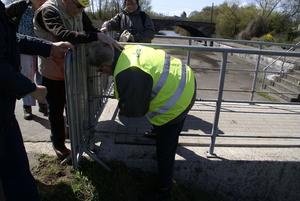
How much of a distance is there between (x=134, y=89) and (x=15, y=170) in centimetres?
112

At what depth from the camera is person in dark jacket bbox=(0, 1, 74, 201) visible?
148 cm

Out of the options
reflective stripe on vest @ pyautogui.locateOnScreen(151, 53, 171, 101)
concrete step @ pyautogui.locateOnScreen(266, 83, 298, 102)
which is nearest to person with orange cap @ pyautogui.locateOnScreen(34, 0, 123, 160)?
reflective stripe on vest @ pyautogui.locateOnScreen(151, 53, 171, 101)

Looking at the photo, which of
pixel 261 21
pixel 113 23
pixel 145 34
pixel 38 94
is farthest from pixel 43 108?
pixel 261 21

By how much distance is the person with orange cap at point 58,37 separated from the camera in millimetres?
2023

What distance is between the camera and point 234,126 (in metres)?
3.58

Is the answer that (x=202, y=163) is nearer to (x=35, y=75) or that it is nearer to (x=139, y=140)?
(x=139, y=140)

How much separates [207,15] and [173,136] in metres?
67.0

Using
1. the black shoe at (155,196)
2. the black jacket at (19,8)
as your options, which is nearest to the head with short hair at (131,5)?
the black jacket at (19,8)

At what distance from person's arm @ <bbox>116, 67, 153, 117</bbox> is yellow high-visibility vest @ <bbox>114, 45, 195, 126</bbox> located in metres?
0.04

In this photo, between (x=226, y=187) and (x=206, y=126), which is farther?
(x=206, y=126)

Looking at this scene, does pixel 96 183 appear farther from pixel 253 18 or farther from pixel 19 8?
pixel 253 18

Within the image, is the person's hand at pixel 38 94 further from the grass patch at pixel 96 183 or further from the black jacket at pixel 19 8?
the black jacket at pixel 19 8

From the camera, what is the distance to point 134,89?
1.73 metres

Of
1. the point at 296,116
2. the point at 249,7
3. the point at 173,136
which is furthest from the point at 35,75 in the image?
the point at 249,7
